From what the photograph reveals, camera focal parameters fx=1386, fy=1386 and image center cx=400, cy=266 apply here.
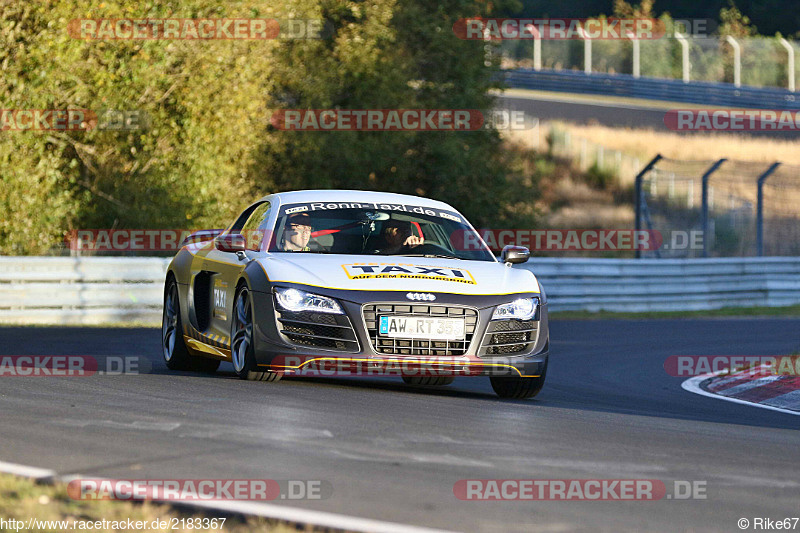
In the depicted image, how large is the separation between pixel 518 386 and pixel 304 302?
173 centimetres

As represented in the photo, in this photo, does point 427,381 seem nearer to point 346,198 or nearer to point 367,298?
point 346,198

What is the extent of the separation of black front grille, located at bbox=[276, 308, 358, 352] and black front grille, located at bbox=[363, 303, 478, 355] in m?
0.14

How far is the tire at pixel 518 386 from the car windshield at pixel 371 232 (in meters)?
0.93

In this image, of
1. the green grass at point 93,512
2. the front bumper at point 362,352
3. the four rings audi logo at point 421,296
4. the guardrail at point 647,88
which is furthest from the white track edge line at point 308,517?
the guardrail at point 647,88

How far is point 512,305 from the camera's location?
923 cm

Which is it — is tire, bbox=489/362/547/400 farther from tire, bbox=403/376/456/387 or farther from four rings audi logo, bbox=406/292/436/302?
four rings audi logo, bbox=406/292/436/302

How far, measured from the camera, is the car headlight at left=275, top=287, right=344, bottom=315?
29.1ft

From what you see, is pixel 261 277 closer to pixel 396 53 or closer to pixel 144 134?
pixel 144 134

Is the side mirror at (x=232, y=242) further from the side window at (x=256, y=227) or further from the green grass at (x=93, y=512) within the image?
the green grass at (x=93, y=512)

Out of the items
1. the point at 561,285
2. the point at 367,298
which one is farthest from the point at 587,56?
the point at 367,298

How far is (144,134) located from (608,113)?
2863 cm

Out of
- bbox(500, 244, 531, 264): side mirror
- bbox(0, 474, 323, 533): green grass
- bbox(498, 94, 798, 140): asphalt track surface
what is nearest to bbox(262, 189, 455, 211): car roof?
bbox(500, 244, 531, 264): side mirror

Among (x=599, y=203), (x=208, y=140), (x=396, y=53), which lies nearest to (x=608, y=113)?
(x=599, y=203)

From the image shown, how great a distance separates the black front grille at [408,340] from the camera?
8.88 meters
